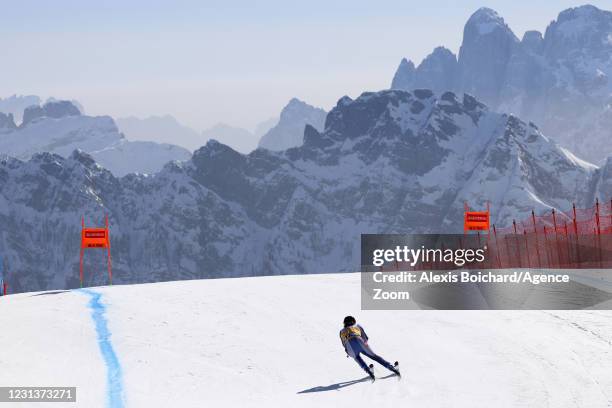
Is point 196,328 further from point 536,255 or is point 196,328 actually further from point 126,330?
point 536,255

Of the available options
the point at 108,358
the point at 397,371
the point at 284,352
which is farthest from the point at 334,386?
the point at 108,358

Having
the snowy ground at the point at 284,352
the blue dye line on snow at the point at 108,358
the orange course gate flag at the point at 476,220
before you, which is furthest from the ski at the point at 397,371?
the orange course gate flag at the point at 476,220

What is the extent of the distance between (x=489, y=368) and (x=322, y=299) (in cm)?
881

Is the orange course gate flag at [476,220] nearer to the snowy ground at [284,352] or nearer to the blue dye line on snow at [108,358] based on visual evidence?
the snowy ground at [284,352]

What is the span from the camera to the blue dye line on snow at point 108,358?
45.7 feet

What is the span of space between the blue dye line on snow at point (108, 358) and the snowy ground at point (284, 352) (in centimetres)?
6

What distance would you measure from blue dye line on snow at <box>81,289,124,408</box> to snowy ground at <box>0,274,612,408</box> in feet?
0.19

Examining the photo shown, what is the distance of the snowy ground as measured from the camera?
1451 centimetres

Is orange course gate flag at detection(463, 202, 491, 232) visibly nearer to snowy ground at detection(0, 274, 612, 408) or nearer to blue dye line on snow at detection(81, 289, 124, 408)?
snowy ground at detection(0, 274, 612, 408)

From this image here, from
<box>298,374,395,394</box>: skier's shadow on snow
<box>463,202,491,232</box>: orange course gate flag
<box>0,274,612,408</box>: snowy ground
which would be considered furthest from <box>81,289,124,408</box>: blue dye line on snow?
<box>463,202,491,232</box>: orange course gate flag

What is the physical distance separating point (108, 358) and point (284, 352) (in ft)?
11.0

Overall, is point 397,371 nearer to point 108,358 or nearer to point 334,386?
point 334,386

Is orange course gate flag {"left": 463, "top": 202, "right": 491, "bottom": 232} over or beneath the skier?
over

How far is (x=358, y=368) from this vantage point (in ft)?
55.5
